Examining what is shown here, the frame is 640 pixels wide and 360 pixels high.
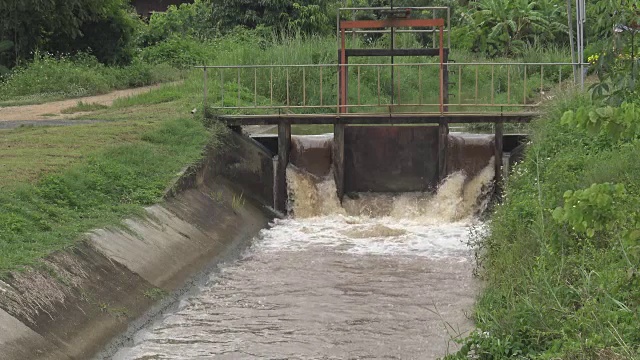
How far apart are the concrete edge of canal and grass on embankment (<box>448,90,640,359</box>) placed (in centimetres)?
391

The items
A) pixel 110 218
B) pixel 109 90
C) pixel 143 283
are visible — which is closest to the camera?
pixel 143 283

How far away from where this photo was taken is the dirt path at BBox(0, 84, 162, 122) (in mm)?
23438

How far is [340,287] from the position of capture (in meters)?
14.8

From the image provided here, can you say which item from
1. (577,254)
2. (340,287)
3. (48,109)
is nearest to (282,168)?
(48,109)

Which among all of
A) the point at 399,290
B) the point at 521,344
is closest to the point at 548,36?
the point at 399,290

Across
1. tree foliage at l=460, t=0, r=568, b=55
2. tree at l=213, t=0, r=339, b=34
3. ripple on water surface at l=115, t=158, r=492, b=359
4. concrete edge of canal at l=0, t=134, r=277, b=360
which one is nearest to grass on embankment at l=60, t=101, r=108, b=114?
concrete edge of canal at l=0, t=134, r=277, b=360

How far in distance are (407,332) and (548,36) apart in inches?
945

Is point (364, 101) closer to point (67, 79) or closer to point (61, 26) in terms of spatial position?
point (67, 79)

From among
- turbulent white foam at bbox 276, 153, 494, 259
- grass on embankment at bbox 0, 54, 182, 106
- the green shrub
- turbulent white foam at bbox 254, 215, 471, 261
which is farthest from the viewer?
the green shrub

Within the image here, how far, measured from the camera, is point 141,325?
12.5 metres

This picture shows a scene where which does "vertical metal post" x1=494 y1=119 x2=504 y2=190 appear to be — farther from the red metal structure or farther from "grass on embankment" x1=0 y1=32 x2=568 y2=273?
"grass on embankment" x1=0 y1=32 x2=568 y2=273

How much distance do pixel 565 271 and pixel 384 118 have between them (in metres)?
10.7

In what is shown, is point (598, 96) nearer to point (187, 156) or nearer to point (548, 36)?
point (187, 156)

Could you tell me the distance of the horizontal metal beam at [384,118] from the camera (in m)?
20.7
